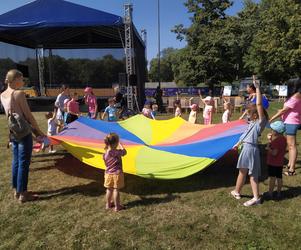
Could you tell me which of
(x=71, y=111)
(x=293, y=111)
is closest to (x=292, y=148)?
(x=293, y=111)

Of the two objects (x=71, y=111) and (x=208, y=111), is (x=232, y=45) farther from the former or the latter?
(x=71, y=111)

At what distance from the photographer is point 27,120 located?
13.0 ft

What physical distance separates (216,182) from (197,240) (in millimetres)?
1690

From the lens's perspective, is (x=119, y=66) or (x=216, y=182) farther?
(x=119, y=66)

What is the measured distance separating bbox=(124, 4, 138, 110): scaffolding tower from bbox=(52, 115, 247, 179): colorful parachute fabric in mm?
7479

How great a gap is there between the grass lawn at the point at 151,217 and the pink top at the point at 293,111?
800mm

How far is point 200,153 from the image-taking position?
443 cm

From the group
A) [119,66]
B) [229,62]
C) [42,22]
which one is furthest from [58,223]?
[229,62]

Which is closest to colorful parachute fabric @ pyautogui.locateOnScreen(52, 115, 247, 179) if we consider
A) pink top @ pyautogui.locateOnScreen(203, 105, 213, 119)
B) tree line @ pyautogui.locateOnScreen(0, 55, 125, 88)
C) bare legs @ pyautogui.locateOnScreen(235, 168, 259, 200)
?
bare legs @ pyautogui.locateOnScreen(235, 168, 259, 200)

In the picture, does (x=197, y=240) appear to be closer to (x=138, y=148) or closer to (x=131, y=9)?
(x=138, y=148)

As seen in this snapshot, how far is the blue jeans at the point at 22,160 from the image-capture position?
397 centimetres

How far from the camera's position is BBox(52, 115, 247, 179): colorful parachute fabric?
425cm

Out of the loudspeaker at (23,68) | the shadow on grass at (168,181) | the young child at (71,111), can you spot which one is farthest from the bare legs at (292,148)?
the loudspeaker at (23,68)

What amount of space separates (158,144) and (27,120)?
2.17 m
